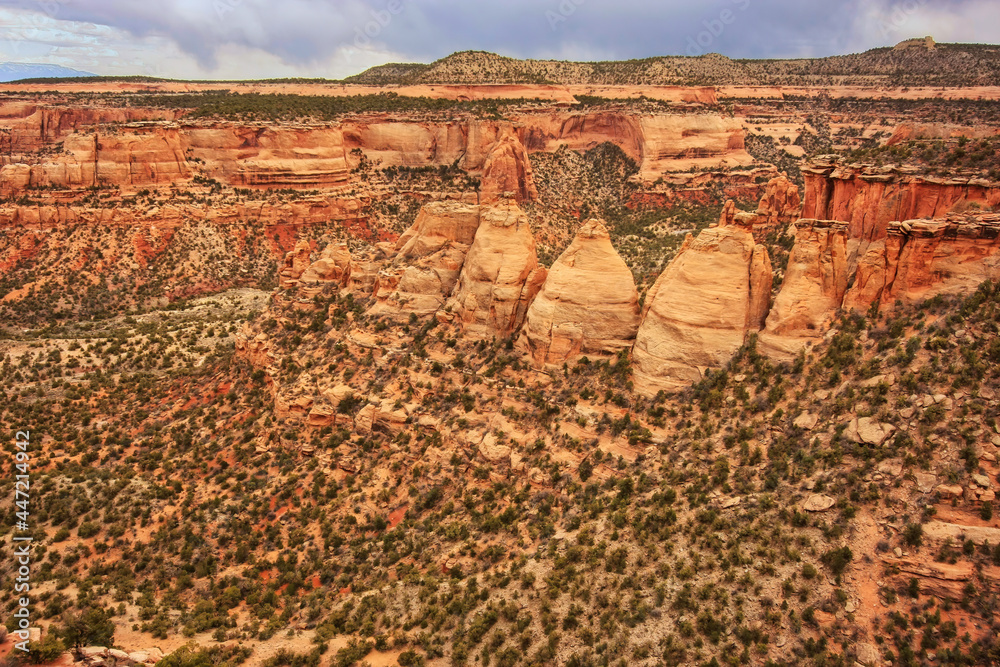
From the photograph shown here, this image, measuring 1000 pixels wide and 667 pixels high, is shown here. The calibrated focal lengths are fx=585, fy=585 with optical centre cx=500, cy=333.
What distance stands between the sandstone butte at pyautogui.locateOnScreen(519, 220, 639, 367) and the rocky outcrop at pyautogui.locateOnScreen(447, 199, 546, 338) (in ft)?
7.62

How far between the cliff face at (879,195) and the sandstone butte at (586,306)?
36.1 feet

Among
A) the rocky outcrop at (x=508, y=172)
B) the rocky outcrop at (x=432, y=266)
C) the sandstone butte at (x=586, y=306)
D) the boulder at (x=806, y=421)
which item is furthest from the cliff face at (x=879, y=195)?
the rocky outcrop at (x=508, y=172)

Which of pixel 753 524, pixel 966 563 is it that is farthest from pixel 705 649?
pixel 966 563

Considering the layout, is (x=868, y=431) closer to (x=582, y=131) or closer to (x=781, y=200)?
(x=781, y=200)

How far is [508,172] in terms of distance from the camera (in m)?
85.1

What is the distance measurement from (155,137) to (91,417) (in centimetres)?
5355

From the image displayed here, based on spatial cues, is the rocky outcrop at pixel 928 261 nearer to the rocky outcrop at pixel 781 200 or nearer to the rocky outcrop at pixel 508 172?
the rocky outcrop at pixel 781 200

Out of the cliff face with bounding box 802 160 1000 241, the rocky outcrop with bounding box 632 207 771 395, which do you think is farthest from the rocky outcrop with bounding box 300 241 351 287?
the cliff face with bounding box 802 160 1000 241

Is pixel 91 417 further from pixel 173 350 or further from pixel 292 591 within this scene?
pixel 292 591

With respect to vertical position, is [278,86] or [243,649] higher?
[278,86]

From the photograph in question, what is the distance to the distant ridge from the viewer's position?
123625 mm

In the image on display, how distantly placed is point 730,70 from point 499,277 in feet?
458

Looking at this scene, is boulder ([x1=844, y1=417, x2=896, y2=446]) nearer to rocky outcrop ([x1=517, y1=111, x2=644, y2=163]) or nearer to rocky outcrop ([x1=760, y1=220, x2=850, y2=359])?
rocky outcrop ([x1=760, y1=220, x2=850, y2=359])

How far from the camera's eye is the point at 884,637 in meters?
15.9
